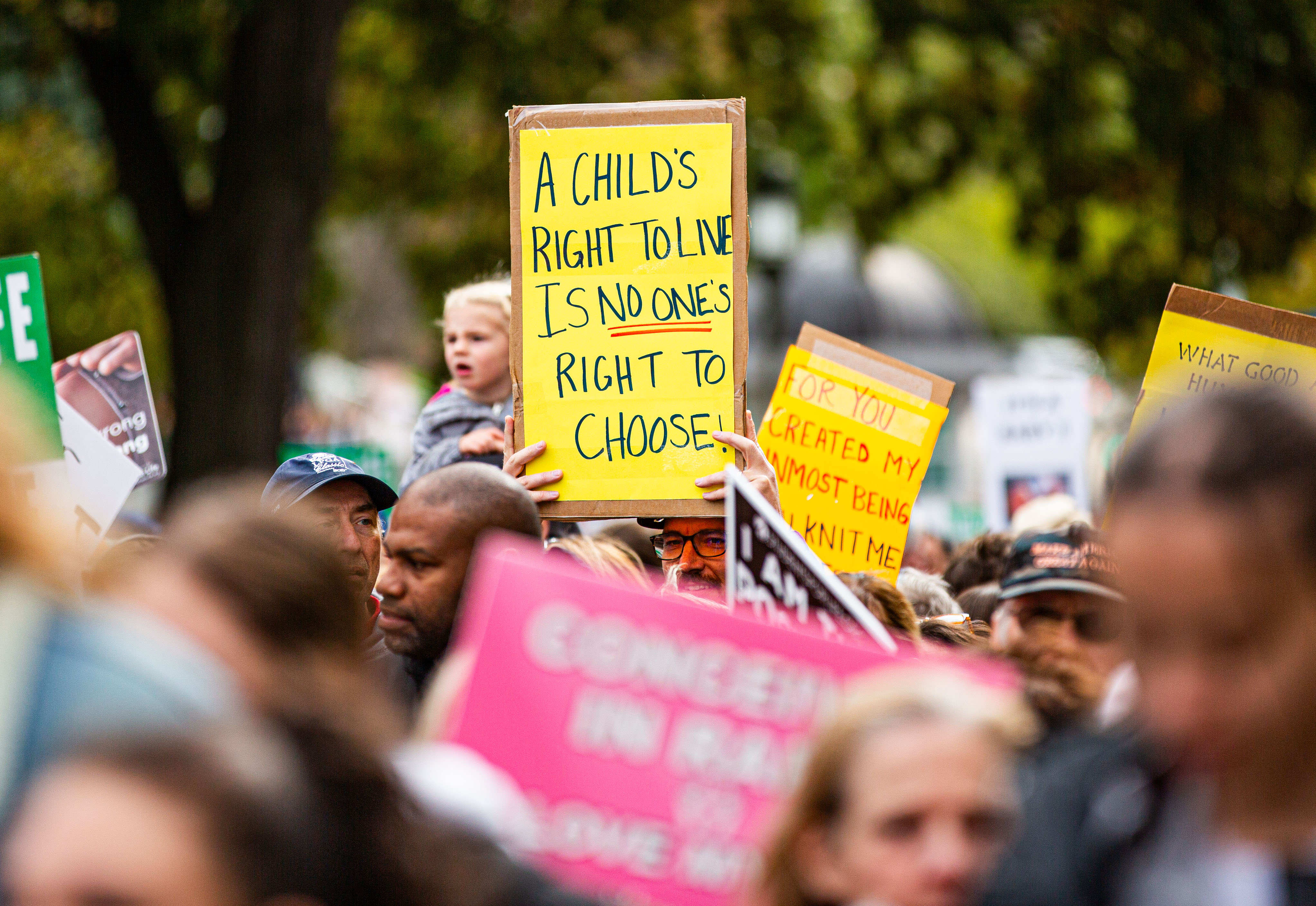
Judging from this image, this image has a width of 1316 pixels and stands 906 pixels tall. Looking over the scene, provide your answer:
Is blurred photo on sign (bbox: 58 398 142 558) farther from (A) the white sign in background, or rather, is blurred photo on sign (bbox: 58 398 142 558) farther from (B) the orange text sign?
(A) the white sign in background

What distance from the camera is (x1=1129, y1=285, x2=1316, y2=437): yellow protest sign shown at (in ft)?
14.0

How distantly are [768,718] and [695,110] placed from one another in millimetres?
2312

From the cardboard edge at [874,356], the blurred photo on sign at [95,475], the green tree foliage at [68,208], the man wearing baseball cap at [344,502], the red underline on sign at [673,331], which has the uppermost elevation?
the green tree foliage at [68,208]

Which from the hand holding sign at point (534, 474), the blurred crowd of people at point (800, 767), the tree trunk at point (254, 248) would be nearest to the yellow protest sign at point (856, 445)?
the hand holding sign at point (534, 474)

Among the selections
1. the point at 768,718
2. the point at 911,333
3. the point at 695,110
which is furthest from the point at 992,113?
the point at 911,333

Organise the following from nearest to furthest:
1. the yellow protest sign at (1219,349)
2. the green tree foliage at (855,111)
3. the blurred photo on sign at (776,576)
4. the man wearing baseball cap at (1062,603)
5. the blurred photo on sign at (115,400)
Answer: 1. the blurred photo on sign at (776,576)
2. the man wearing baseball cap at (1062,603)
3. the yellow protest sign at (1219,349)
4. the blurred photo on sign at (115,400)
5. the green tree foliage at (855,111)

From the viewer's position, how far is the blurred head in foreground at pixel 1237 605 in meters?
1.40

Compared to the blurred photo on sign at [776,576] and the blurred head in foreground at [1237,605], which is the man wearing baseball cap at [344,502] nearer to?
the blurred photo on sign at [776,576]

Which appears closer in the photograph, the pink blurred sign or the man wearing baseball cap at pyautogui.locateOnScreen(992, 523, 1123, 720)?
the pink blurred sign

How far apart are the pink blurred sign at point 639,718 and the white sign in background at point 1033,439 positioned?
5531 millimetres

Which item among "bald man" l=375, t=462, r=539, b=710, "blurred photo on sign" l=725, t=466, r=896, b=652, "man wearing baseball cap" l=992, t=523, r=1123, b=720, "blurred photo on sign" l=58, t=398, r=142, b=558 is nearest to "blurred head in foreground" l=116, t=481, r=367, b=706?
"blurred photo on sign" l=725, t=466, r=896, b=652

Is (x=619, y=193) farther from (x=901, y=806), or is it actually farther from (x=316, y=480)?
(x=901, y=806)

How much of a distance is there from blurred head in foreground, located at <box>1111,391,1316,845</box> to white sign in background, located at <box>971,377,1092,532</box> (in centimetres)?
600

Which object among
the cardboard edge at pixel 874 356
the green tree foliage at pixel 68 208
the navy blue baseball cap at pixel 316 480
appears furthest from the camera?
the green tree foliage at pixel 68 208
